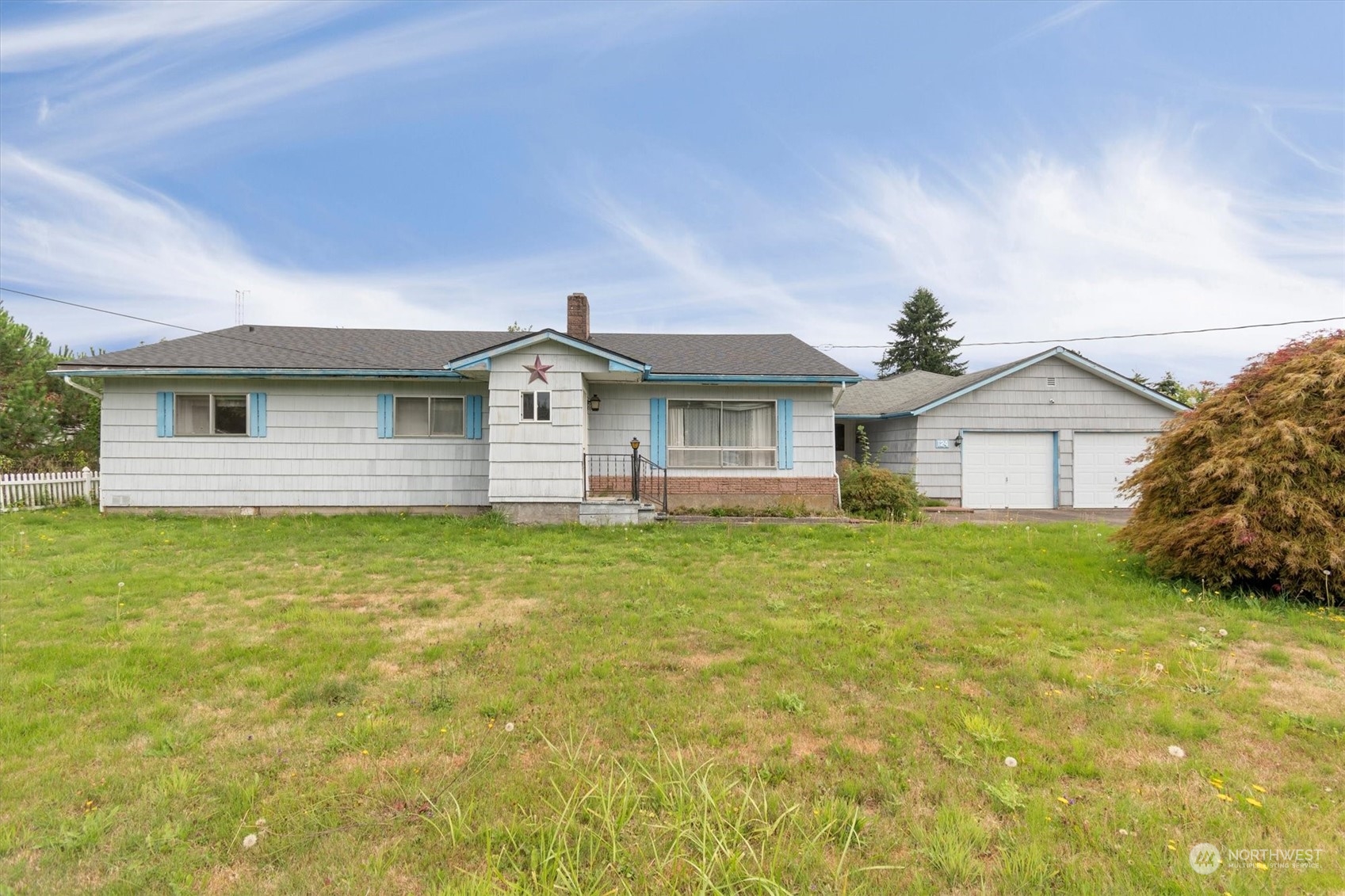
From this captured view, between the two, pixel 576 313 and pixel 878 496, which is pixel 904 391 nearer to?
pixel 878 496

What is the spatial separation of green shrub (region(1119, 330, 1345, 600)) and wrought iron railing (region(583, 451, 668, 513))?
8.01 m

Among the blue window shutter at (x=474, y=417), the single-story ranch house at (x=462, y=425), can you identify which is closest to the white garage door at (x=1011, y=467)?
the single-story ranch house at (x=462, y=425)

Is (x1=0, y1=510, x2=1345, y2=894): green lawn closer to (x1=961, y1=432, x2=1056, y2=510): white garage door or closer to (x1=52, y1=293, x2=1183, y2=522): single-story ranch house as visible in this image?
(x1=52, y1=293, x2=1183, y2=522): single-story ranch house

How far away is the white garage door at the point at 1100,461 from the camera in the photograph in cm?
1487

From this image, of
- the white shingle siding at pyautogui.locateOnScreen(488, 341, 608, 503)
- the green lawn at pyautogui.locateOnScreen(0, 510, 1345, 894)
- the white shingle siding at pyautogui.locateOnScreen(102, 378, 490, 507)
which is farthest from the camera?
the white shingle siding at pyautogui.locateOnScreen(102, 378, 490, 507)

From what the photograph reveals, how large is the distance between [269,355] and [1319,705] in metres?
15.3

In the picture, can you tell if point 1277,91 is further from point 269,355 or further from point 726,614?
point 269,355

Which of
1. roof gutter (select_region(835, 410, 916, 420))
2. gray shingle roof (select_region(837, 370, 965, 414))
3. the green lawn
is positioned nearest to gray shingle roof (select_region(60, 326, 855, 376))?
roof gutter (select_region(835, 410, 916, 420))

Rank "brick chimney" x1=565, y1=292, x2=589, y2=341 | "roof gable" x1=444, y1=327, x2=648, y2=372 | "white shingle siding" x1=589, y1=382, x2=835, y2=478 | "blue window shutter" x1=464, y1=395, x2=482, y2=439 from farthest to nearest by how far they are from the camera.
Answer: "brick chimney" x1=565, y1=292, x2=589, y2=341
"white shingle siding" x1=589, y1=382, x2=835, y2=478
"blue window shutter" x1=464, y1=395, x2=482, y2=439
"roof gable" x1=444, y1=327, x2=648, y2=372

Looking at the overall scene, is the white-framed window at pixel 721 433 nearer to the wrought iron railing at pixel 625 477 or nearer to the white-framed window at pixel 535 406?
the wrought iron railing at pixel 625 477

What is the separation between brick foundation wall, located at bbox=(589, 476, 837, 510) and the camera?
40.9 feet

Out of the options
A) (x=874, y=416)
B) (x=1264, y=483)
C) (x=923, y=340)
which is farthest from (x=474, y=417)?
(x=923, y=340)

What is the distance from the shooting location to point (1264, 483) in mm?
5855

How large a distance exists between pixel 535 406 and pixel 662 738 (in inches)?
326
